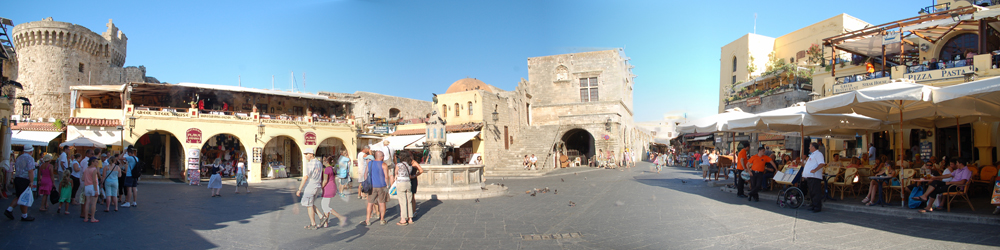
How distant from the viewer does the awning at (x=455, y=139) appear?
933 inches

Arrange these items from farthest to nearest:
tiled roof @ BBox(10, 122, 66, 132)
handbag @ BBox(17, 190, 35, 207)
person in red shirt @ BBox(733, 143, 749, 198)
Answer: tiled roof @ BBox(10, 122, 66, 132) < person in red shirt @ BBox(733, 143, 749, 198) < handbag @ BBox(17, 190, 35, 207)

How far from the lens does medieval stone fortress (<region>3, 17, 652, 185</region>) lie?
19.0m

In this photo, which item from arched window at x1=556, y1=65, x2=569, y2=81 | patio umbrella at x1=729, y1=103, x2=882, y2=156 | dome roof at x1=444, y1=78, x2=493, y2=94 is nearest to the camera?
patio umbrella at x1=729, y1=103, x2=882, y2=156

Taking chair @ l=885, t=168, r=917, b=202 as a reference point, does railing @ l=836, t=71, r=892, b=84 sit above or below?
above

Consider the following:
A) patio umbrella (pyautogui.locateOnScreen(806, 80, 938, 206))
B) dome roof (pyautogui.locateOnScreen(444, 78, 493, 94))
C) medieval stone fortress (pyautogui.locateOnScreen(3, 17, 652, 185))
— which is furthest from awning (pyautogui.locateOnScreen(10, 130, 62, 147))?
patio umbrella (pyautogui.locateOnScreen(806, 80, 938, 206))

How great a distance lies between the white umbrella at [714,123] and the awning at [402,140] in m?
15.1

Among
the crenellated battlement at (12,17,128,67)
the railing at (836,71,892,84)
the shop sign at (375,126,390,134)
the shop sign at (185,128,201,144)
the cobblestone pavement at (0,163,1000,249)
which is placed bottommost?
the cobblestone pavement at (0,163,1000,249)

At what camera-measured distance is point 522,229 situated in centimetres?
677

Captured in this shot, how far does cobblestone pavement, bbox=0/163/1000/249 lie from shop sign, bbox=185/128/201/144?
A: 11326 millimetres

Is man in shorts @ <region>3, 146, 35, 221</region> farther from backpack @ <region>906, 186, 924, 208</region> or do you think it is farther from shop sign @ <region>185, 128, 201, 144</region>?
backpack @ <region>906, 186, 924, 208</region>

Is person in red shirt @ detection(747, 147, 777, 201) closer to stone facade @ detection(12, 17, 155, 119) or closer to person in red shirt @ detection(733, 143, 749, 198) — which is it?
person in red shirt @ detection(733, 143, 749, 198)

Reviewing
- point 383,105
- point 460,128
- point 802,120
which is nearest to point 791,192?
point 802,120

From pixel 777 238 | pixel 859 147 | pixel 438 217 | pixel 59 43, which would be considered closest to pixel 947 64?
pixel 859 147

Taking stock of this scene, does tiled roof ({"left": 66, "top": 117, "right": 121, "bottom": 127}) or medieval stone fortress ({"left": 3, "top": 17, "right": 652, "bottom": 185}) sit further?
medieval stone fortress ({"left": 3, "top": 17, "right": 652, "bottom": 185})
